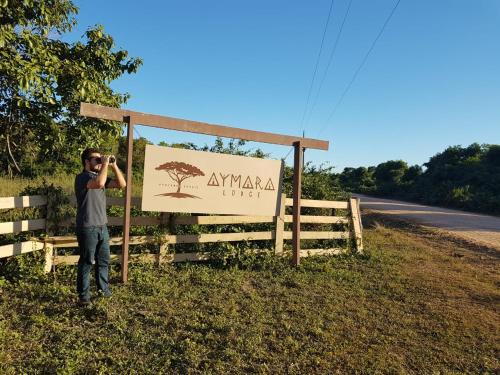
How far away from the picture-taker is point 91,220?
473cm

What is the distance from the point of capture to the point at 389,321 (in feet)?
16.1

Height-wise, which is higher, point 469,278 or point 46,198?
point 46,198

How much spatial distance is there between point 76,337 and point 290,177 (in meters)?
6.50

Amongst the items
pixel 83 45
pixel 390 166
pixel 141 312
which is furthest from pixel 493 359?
pixel 390 166

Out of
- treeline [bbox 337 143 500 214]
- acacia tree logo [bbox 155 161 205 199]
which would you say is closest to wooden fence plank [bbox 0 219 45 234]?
acacia tree logo [bbox 155 161 205 199]

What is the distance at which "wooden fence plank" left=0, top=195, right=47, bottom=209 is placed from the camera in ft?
16.9

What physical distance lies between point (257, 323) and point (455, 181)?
2931cm

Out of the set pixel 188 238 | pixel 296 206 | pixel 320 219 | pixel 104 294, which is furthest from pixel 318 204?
pixel 104 294

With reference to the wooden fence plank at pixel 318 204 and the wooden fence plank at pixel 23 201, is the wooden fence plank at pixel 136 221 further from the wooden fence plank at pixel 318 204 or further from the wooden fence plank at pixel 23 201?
the wooden fence plank at pixel 318 204

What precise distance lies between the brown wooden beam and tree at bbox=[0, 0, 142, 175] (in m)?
1.01

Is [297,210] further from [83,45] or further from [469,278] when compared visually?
[83,45]

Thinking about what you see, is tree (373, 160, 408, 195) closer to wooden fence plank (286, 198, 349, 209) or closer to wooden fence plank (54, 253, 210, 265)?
wooden fence plank (286, 198, 349, 209)

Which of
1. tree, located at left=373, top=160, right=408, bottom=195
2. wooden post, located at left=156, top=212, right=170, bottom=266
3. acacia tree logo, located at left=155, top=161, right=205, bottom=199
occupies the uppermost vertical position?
tree, located at left=373, top=160, right=408, bottom=195

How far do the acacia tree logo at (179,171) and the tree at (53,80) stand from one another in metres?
1.70
